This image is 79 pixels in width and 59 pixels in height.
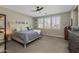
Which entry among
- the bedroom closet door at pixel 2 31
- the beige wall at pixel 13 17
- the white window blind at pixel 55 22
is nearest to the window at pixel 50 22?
the white window blind at pixel 55 22

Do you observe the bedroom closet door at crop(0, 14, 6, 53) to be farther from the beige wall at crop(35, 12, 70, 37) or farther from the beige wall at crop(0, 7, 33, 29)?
the beige wall at crop(35, 12, 70, 37)

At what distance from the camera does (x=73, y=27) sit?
2.27 metres

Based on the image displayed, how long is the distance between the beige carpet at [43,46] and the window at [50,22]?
15.4 inches

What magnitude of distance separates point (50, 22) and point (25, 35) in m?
0.89

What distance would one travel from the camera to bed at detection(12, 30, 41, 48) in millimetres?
2117

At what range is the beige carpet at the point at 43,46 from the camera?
7.14 ft

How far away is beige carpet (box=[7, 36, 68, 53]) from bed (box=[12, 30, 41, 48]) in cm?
13

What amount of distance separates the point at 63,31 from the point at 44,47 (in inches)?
30.7

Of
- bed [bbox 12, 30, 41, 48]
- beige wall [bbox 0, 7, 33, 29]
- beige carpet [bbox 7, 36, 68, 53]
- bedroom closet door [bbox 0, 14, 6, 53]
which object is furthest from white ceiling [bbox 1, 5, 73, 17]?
beige carpet [bbox 7, 36, 68, 53]

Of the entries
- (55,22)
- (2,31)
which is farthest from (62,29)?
(2,31)
